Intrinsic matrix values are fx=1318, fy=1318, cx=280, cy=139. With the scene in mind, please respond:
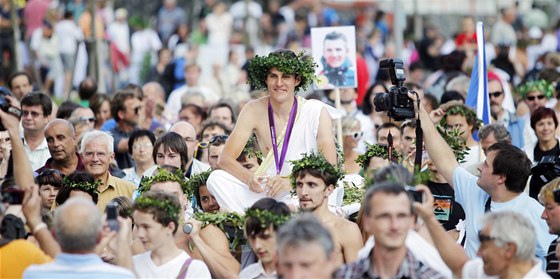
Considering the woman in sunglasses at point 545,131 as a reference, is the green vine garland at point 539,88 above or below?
above

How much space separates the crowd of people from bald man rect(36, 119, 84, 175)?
2 centimetres

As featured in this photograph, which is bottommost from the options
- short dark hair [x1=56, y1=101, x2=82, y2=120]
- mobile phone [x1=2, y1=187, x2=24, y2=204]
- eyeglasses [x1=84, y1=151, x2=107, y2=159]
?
eyeglasses [x1=84, y1=151, x2=107, y2=159]

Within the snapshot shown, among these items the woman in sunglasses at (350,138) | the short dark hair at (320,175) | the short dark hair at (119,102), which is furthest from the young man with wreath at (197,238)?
the short dark hair at (119,102)

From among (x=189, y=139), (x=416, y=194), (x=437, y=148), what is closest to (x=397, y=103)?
(x=437, y=148)

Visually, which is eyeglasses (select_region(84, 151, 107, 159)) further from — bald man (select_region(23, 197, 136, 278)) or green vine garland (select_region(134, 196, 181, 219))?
bald man (select_region(23, 197, 136, 278))

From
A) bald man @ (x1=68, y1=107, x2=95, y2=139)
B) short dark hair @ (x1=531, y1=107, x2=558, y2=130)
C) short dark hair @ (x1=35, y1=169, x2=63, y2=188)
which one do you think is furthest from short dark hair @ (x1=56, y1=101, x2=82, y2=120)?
short dark hair @ (x1=531, y1=107, x2=558, y2=130)

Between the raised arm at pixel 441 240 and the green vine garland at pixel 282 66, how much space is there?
2808 millimetres

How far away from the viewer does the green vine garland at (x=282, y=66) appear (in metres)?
11.3

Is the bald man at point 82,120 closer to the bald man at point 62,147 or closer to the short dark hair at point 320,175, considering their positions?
the bald man at point 62,147

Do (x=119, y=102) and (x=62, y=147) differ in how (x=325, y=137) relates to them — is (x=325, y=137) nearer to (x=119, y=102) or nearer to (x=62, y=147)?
(x=62, y=147)

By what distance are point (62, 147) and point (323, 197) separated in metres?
3.95

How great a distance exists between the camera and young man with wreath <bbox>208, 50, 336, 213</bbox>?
11.3m

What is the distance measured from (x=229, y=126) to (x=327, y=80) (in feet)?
4.83

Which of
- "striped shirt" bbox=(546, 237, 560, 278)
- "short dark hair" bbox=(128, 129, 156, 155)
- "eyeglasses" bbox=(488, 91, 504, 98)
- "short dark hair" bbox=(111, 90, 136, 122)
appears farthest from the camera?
"eyeglasses" bbox=(488, 91, 504, 98)
